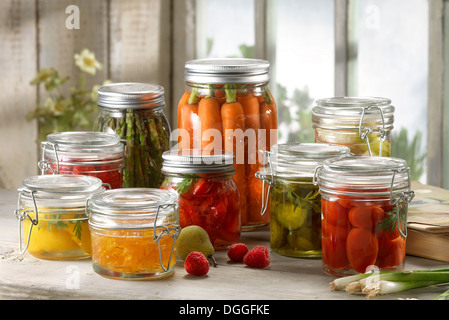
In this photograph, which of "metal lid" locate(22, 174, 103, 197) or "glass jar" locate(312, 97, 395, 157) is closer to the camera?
"metal lid" locate(22, 174, 103, 197)

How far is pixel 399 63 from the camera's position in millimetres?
2174

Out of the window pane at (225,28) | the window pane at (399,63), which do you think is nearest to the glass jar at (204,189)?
the window pane at (399,63)

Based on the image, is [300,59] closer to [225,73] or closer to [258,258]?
[225,73]

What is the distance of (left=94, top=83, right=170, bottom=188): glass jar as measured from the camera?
1336 mm

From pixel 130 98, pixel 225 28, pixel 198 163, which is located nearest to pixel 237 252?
pixel 198 163

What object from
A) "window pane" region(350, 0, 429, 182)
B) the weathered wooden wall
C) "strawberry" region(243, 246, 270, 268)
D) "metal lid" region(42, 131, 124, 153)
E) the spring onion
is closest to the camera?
the spring onion

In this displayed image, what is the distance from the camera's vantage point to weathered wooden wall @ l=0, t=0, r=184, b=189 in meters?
2.37

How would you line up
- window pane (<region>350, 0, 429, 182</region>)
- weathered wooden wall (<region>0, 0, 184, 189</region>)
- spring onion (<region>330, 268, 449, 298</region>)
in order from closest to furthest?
spring onion (<region>330, 268, 449, 298</region>) < window pane (<region>350, 0, 429, 182</region>) < weathered wooden wall (<region>0, 0, 184, 189</region>)

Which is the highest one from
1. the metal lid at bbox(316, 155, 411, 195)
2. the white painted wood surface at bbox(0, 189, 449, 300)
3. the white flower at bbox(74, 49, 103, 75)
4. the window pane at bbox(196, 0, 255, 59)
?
the window pane at bbox(196, 0, 255, 59)

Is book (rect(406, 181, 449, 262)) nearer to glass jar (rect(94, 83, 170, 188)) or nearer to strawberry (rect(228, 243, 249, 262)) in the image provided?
strawberry (rect(228, 243, 249, 262))

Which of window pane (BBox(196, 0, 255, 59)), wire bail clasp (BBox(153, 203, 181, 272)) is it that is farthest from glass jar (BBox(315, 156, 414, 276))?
window pane (BBox(196, 0, 255, 59))

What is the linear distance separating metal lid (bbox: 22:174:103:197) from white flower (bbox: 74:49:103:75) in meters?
1.27

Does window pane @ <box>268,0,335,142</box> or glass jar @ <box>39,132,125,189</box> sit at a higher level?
window pane @ <box>268,0,335,142</box>
